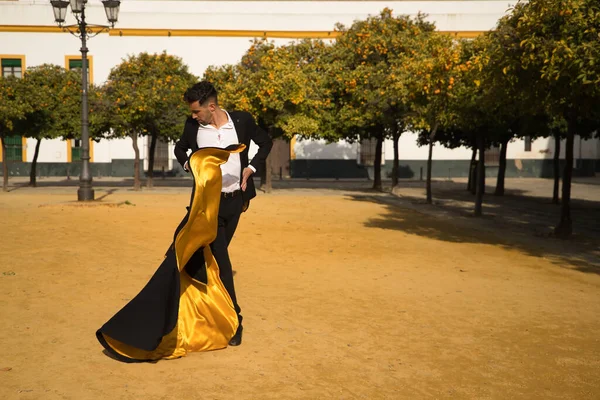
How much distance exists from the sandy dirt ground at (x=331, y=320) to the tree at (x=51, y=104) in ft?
47.3

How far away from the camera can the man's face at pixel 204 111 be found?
5207 mm

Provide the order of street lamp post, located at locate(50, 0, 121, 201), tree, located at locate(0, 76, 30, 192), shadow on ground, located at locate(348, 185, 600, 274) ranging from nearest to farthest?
1. shadow on ground, located at locate(348, 185, 600, 274)
2. street lamp post, located at locate(50, 0, 121, 201)
3. tree, located at locate(0, 76, 30, 192)

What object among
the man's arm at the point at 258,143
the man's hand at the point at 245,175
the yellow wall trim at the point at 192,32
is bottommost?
the man's hand at the point at 245,175

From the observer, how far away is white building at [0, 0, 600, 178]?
3775 centimetres

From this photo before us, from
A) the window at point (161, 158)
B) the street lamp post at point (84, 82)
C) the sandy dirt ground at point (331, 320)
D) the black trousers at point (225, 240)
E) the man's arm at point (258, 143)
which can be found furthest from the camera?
the window at point (161, 158)

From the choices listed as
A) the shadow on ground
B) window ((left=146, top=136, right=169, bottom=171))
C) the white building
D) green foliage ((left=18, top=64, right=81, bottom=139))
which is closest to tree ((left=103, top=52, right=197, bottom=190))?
green foliage ((left=18, top=64, right=81, bottom=139))

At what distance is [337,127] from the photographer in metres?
24.7

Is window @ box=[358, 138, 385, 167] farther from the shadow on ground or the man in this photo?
the man

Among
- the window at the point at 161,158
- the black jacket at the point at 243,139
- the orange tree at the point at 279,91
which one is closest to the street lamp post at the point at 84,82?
the orange tree at the point at 279,91

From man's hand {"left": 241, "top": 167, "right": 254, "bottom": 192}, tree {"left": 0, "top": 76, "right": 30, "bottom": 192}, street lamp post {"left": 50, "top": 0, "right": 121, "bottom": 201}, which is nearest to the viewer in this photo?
man's hand {"left": 241, "top": 167, "right": 254, "bottom": 192}

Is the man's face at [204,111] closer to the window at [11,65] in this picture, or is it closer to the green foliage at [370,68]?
the green foliage at [370,68]

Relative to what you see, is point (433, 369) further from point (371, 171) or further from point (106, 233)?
point (371, 171)

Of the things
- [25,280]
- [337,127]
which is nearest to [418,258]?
[25,280]

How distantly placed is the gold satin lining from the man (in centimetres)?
9
